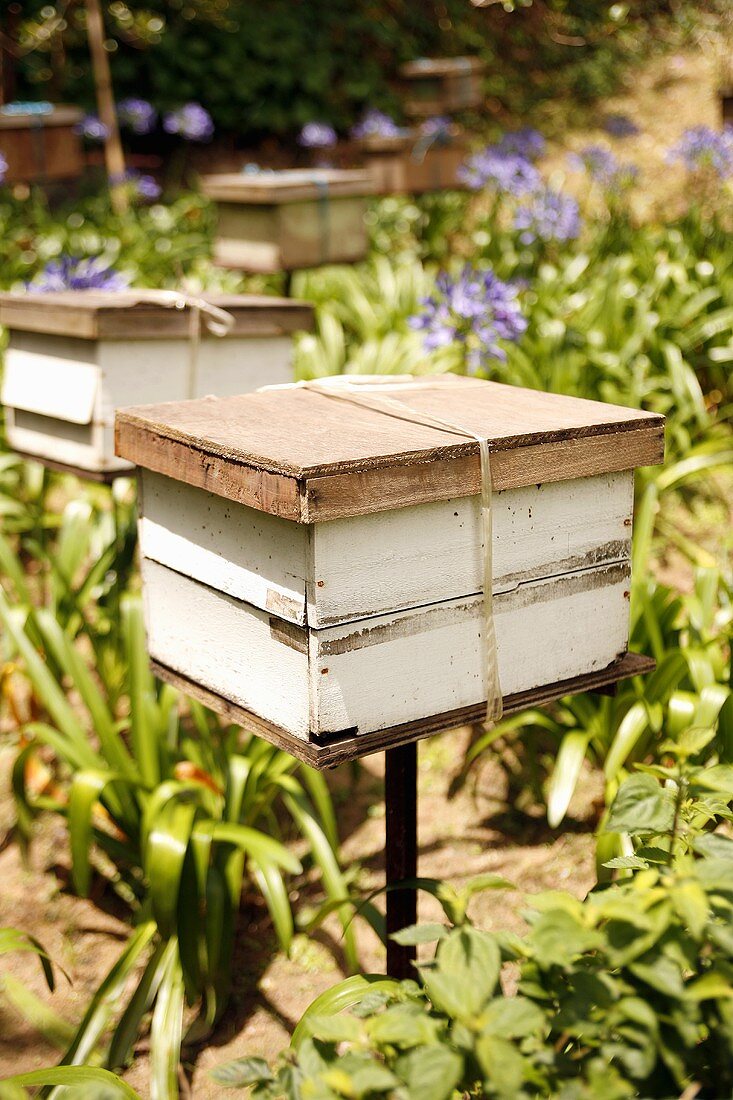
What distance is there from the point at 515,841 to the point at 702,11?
29.9 ft

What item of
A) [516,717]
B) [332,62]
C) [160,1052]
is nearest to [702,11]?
[332,62]

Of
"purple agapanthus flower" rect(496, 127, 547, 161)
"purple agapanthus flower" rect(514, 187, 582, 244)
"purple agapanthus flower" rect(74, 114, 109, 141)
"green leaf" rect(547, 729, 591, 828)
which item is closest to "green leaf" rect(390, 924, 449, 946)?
"green leaf" rect(547, 729, 591, 828)

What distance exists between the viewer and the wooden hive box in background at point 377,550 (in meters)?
1.22

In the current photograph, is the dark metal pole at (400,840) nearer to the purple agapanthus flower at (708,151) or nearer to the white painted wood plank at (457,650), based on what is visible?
the white painted wood plank at (457,650)

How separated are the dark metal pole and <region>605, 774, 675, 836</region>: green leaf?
1.47 ft

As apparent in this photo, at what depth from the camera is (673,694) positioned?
87.4 inches

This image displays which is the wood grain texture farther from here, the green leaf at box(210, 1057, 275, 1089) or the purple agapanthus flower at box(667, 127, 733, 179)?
the purple agapanthus flower at box(667, 127, 733, 179)

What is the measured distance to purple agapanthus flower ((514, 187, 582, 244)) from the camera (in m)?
4.80

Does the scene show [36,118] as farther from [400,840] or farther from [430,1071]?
[430,1071]

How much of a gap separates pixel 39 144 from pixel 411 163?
2021 mm

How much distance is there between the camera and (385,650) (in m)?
1.28

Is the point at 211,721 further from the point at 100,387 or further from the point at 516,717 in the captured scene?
the point at 100,387

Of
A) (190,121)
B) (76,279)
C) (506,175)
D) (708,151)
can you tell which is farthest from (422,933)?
(190,121)

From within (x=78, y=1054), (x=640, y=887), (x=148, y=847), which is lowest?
(x=78, y=1054)
